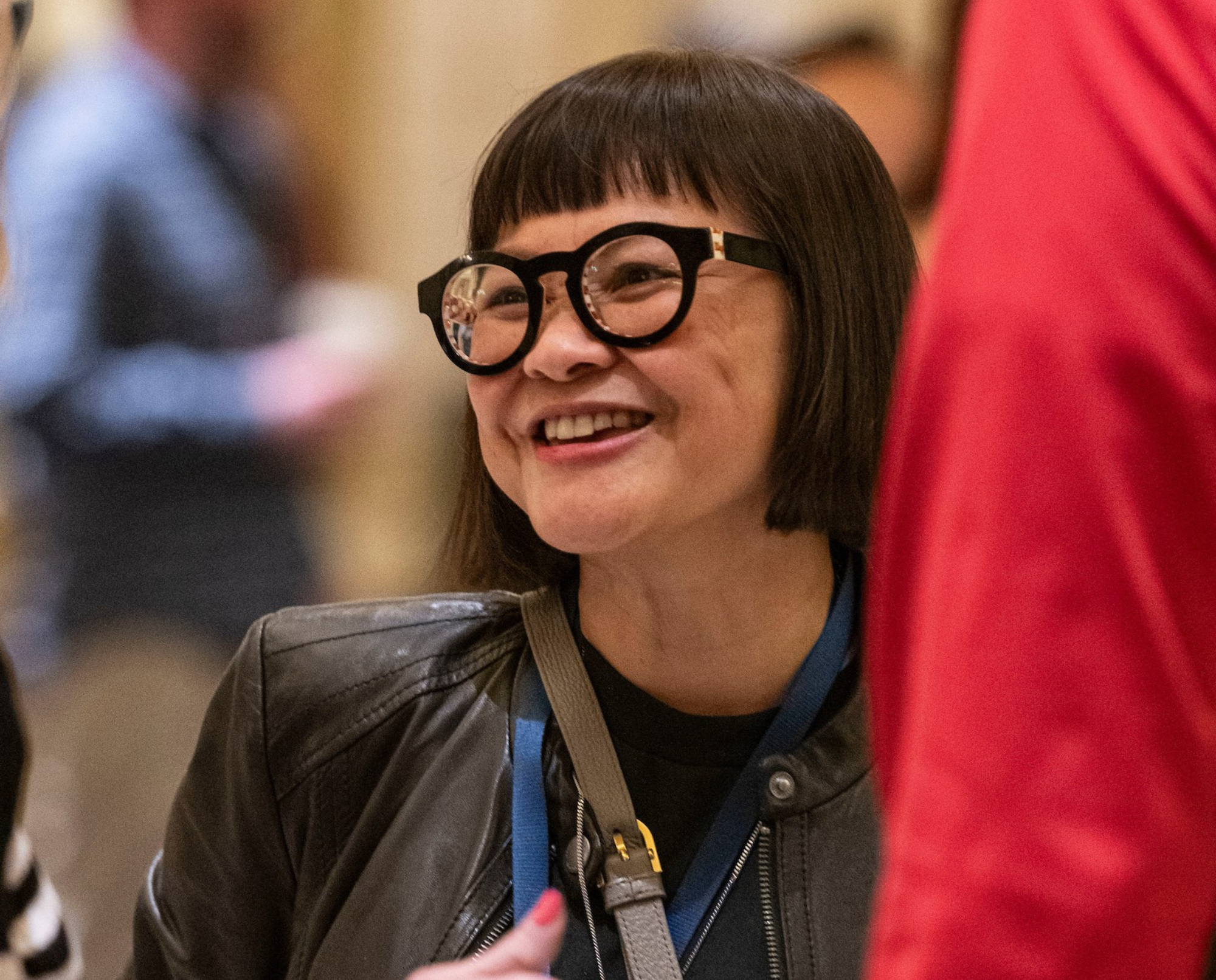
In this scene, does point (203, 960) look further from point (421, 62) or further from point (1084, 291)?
point (421, 62)

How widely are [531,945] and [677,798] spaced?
0.43 metres

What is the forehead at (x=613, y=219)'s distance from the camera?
162 cm

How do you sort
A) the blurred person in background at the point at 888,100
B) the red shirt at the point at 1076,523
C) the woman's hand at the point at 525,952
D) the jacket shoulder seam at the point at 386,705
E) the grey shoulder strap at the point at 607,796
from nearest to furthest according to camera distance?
the red shirt at the point at 1076,523, the woman's hand at the point at 525,952, the grey shoulder strap at the point at 607,796, the jacket shoulder seam at the point at 386,705, the blurred person in background at the point at 888,100

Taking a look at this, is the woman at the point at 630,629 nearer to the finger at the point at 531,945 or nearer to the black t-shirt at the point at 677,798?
the black t-shirt at the point at 677,798

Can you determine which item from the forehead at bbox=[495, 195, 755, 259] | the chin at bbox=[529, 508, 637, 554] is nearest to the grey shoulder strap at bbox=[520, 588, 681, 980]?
the chin at bbox=[529, 508, 637, 554]

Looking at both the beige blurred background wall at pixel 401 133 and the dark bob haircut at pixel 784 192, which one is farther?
the beige blurred background wall at pixel 401 133

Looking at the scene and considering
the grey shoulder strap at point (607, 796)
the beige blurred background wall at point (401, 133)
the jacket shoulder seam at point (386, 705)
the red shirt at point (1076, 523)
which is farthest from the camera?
the beige blurred background wall at point (401, 133)

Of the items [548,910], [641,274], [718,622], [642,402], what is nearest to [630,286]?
[641,274]

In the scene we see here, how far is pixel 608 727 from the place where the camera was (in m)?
1.76

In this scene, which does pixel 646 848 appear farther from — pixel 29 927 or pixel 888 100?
pixel 888 100

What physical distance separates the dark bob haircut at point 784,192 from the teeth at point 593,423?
175 mm

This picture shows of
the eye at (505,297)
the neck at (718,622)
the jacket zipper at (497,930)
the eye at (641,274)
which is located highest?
the eye at (641,274)

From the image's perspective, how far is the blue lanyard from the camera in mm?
1617

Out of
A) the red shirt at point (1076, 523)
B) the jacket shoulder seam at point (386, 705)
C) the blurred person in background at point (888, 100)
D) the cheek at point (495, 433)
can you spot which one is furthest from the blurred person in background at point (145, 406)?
the red shirt at point (1076, 523)
